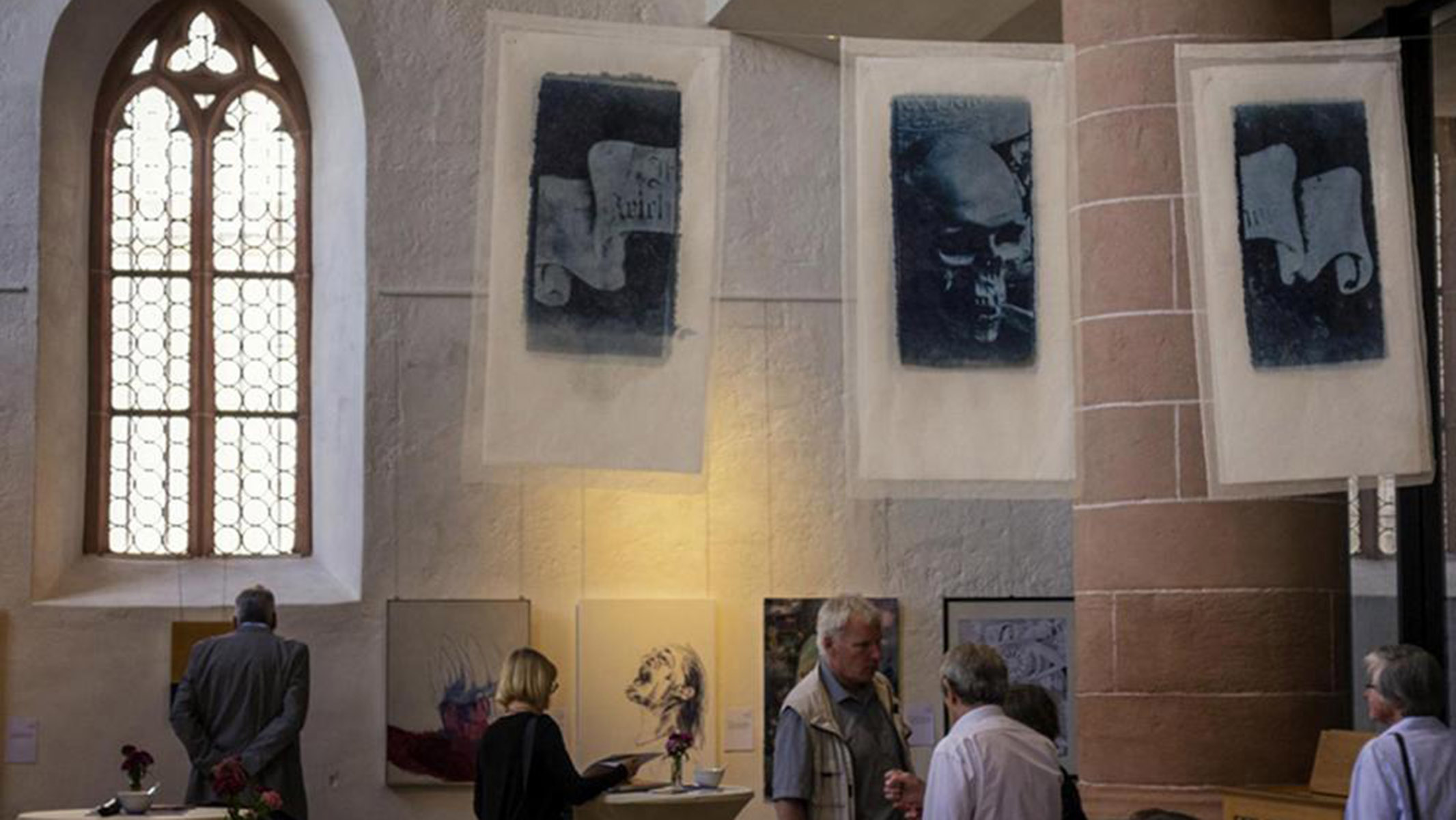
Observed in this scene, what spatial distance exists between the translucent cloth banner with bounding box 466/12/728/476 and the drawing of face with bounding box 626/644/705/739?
5.87m

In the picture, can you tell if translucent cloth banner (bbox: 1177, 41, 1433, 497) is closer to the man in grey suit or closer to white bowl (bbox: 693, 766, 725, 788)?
white bowl (bbox: 693, 766, 725, 788)

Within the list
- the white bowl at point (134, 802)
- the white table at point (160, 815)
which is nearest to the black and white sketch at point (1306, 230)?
the white table at point (160, 815)

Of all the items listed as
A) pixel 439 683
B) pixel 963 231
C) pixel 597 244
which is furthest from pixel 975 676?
pixel 439 683

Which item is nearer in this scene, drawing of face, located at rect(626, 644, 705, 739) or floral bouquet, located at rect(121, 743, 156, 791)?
floral bouquet, located at rect(121, 743, 156, 791)

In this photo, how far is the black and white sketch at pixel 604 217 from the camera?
7.26 metres

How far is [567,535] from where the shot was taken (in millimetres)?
13195

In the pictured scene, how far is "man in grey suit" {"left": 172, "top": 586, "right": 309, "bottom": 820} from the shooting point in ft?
37.6

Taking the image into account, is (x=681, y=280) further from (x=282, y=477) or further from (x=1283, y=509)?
(x=282, y=477)

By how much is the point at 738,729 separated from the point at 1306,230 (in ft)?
20.5

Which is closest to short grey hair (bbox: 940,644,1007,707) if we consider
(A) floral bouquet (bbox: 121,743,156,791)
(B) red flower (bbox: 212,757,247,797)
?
(B) red flower (bbox: 212,757,247,797)

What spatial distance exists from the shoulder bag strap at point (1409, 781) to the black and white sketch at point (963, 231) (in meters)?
1.58

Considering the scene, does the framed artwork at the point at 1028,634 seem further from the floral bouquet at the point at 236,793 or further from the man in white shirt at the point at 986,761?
the man in white shirt at the point at 986,761

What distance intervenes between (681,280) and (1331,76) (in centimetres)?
214

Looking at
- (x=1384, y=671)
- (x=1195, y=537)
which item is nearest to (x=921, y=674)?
(x=1195, y=537)
